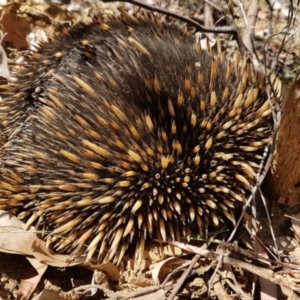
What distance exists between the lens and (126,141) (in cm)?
238

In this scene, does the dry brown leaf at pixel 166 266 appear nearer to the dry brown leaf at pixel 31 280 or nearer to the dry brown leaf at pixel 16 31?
the dry brown leaf at pixel 31 280

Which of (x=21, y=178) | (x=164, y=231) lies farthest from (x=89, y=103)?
(x=164, y=231)

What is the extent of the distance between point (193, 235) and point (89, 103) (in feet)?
2.90

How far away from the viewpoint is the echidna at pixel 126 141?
238cm

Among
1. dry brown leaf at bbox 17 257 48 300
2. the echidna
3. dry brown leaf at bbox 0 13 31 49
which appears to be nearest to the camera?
the echidna

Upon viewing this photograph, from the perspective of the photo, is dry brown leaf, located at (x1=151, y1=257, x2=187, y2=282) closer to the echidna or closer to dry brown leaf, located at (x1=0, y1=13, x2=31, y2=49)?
the echidna

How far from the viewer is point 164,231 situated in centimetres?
253

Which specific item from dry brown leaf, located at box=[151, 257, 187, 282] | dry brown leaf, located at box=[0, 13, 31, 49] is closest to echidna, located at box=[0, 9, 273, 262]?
dry brown leaf, located at box=[151, 257, 187, 282]

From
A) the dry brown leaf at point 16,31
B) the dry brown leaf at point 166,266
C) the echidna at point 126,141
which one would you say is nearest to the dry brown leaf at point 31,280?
the echidna at point 126,141

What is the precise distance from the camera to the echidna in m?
2.38

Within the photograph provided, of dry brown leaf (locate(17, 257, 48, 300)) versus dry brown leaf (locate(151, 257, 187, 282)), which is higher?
dry brown leaf (locate(151, 257, 187, 282))

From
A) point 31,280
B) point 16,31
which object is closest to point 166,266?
point 31,280

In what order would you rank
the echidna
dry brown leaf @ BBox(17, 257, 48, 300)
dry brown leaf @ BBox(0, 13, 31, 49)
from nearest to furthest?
the echidna → dry brown leaf @ BBox(17, 257, 48, 300) → dry brown leaf @ BBox(0, 13, 31, 49)

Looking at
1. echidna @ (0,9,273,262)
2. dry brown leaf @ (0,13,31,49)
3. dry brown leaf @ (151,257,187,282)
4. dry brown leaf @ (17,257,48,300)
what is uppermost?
dry brown leaf @ (0,13,31,49)
